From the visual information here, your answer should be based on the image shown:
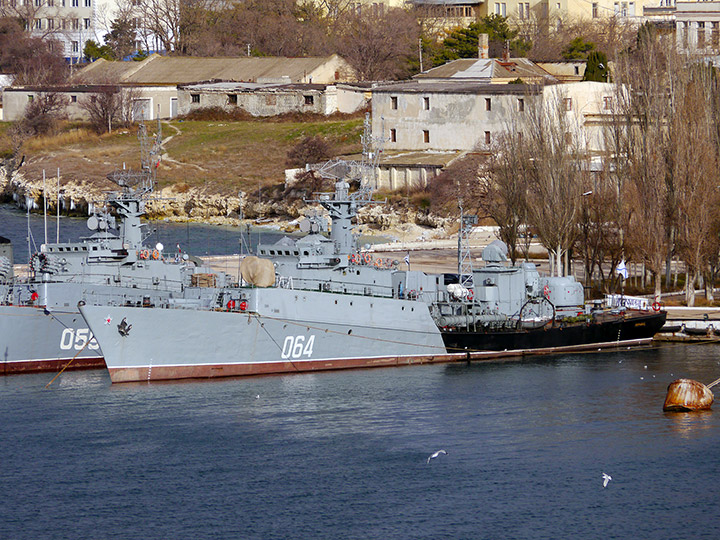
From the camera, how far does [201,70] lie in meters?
114

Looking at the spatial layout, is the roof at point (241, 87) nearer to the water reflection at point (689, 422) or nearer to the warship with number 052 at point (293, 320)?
the warship with number 052 at point (293, 320)

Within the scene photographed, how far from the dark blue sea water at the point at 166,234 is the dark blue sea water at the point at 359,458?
29.4 m

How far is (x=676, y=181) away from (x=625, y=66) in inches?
308

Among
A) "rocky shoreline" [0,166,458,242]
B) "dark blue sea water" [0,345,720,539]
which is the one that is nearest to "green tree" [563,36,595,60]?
"rocky shoreline" [0,166,458,242]

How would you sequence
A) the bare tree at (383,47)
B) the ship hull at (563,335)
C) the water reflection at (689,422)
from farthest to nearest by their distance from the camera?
the bare tree at (383,47) < the ship hull at (563,335) < the water reflection at (689,422)

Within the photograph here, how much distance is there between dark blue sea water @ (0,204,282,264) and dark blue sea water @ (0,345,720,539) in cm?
2944

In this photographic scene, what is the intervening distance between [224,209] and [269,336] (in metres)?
47.1

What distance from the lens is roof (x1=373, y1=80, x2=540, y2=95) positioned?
85.4 m

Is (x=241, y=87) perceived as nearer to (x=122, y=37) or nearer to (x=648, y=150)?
(x=122, y=37)

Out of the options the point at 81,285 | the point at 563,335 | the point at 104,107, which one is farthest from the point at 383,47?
the point at 81,285

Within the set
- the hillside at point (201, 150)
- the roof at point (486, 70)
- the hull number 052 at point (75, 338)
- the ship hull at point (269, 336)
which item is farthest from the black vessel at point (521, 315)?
the roof at point (486, 70)

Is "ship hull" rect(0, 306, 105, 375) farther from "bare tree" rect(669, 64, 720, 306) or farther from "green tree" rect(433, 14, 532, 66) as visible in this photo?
"green tree" rect(433, 14, 532, 66)

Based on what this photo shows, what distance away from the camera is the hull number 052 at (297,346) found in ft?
140

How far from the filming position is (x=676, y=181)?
52688 mm
